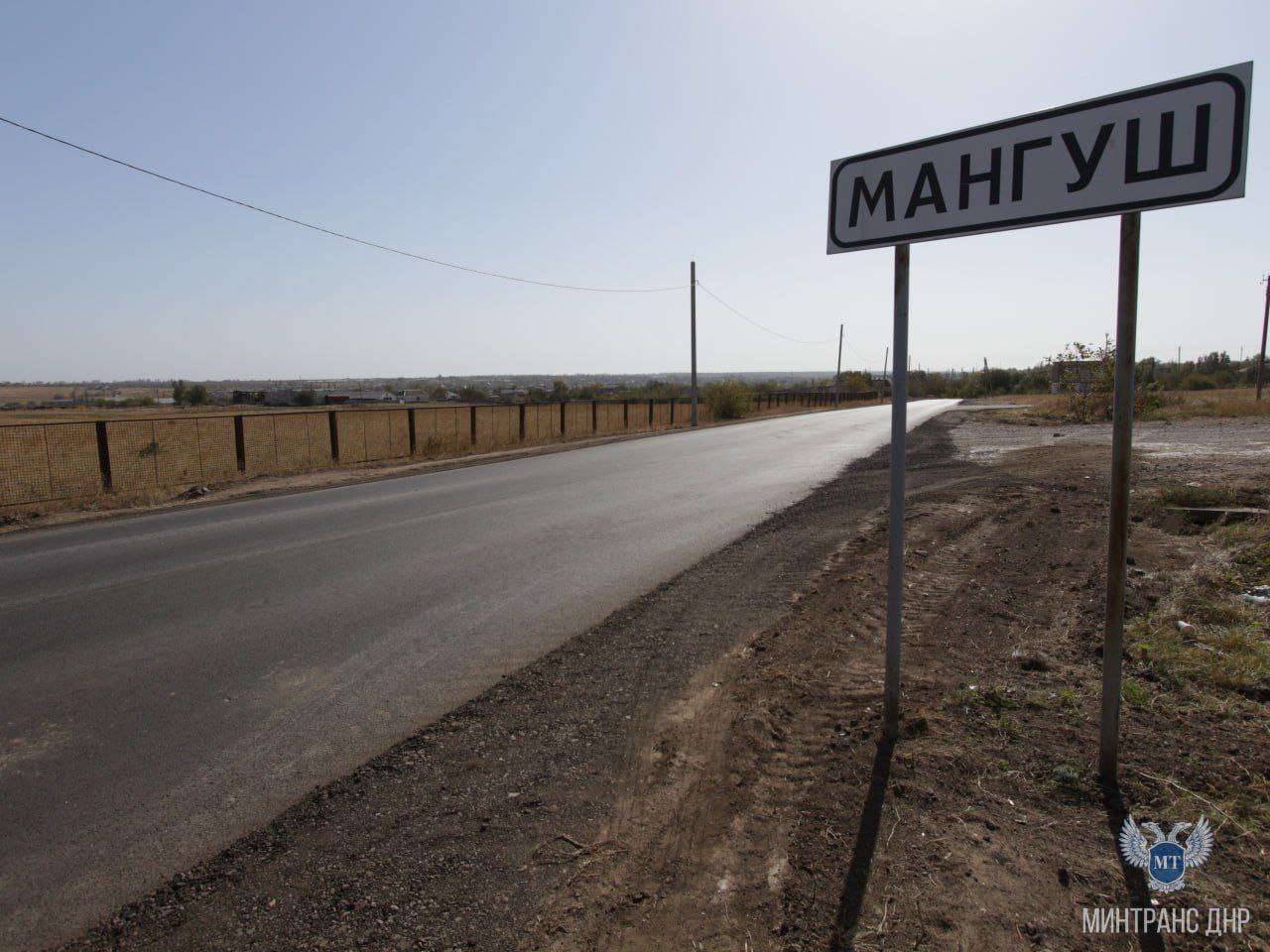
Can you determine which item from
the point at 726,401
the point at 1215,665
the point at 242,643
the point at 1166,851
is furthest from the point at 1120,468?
the point at 726,401

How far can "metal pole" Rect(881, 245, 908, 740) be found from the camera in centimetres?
289

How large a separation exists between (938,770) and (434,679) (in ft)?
9.08

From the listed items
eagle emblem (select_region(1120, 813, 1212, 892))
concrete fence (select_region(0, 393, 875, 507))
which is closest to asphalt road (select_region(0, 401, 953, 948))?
eagle emblem (select_region(1120, 813, 1212, 892))

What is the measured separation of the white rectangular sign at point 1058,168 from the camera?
2.18 m

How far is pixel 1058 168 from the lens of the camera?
249 cm

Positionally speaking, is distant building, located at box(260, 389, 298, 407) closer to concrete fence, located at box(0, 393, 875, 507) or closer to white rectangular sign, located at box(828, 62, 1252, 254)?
concrete fence, located at box(0, 393, 875, 507)

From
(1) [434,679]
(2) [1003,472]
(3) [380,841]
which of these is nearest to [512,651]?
(1) [434,679]

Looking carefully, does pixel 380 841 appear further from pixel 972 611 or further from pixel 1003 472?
pixel 1003 472

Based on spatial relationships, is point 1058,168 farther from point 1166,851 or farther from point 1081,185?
point 1166,851

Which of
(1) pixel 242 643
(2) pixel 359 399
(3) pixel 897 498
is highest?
(2) pixel 359 399

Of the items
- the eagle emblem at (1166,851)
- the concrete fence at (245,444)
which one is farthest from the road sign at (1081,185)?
the concrete fence at (245,444)

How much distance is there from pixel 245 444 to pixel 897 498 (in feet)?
94.4

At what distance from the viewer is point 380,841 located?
2.70 meters

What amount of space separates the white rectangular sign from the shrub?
41.0 metres
